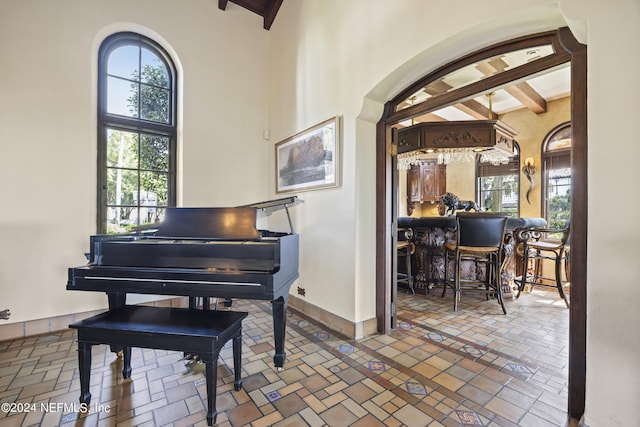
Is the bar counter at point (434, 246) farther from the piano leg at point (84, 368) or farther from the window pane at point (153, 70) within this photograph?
the window pane at point (153, 70)

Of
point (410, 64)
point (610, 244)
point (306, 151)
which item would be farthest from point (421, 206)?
point (610, 244)

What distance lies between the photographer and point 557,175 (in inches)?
205

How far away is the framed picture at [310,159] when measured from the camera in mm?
2805

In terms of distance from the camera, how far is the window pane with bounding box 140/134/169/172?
339cm

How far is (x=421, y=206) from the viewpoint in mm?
7195

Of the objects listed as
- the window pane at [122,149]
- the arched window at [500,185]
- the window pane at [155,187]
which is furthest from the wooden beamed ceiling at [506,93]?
the window pane at [122,149]

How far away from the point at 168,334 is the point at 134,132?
283 centimetres

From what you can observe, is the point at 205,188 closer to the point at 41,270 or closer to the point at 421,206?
the point at 41,270

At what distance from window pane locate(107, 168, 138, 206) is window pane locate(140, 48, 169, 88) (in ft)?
3.88

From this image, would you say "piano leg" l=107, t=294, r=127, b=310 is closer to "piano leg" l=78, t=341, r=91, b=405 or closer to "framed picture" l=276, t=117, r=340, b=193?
"piano leg" l=78, t=341, r=91, b=405

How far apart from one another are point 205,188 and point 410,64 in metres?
2.82

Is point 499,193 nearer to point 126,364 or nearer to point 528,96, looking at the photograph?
point 528,96

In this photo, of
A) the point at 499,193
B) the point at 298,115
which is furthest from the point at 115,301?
the point at 499,193

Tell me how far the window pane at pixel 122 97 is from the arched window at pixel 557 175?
6.91 metres
